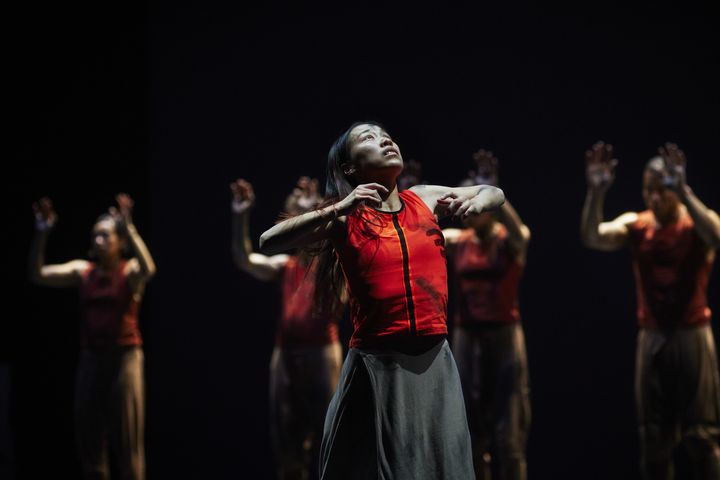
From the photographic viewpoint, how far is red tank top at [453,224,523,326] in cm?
473

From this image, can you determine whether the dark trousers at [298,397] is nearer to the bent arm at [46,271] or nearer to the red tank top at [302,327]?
the red tank top at [302,327]

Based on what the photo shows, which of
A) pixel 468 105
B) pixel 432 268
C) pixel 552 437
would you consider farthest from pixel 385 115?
pixel 432 268

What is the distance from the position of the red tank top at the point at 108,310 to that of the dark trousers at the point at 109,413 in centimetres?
8

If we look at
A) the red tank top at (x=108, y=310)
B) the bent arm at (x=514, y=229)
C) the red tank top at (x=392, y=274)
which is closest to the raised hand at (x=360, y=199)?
the red tank top at (x=392, y=274)

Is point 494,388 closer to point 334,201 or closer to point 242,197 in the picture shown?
point 242,197

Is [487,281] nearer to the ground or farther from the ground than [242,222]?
nearer to the ground

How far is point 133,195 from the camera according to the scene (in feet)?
21.0

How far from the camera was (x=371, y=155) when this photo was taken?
2.63 m

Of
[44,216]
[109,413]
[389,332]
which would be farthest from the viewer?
[44,216]

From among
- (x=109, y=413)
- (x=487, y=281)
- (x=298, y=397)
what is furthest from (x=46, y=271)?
(x=487, y=281)

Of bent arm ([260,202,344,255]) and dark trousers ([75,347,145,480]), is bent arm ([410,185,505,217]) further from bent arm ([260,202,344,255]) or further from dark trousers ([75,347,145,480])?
dark trousers ([75,347,145,480])

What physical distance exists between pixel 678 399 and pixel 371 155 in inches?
97.6

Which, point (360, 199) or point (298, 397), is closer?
point (360, 199)

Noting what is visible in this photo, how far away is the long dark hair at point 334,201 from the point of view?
9.00 feet
